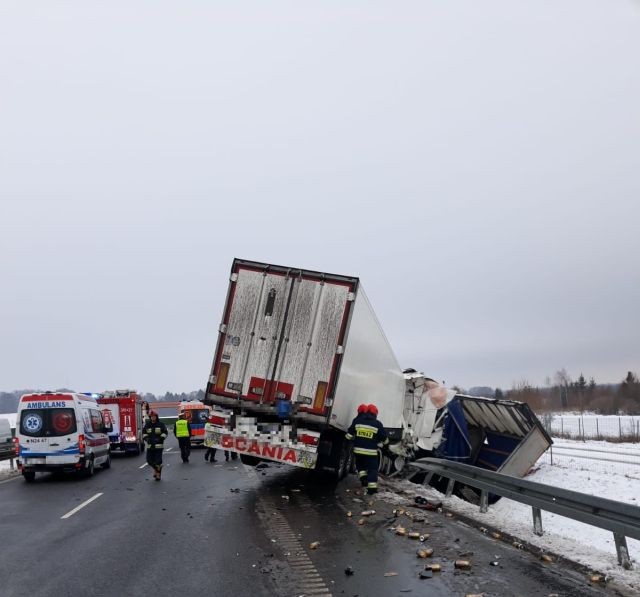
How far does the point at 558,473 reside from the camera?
1959 cm

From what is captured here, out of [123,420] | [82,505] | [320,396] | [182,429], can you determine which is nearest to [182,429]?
[182,429]

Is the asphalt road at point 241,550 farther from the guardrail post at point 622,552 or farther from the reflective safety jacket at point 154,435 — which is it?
the reflective safety jacket at point 154,435

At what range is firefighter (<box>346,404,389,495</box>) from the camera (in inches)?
417

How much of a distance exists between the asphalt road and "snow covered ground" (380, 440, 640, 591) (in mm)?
484

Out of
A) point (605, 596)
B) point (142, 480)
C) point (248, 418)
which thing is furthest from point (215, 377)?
point (605, 596)

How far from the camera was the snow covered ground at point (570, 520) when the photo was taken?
6614 mm

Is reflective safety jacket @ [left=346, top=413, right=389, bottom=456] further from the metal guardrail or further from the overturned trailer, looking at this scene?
the metal guardrail

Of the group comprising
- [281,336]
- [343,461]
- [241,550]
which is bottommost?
[241,550]

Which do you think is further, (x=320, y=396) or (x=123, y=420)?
(x=123, y=420)

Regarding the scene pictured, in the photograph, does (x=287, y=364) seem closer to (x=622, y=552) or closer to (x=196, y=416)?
(x=622, y=552)

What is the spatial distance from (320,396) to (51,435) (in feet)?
27.1

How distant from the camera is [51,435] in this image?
49.9 feet

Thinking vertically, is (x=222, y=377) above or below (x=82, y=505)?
above

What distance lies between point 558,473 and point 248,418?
1272cm
